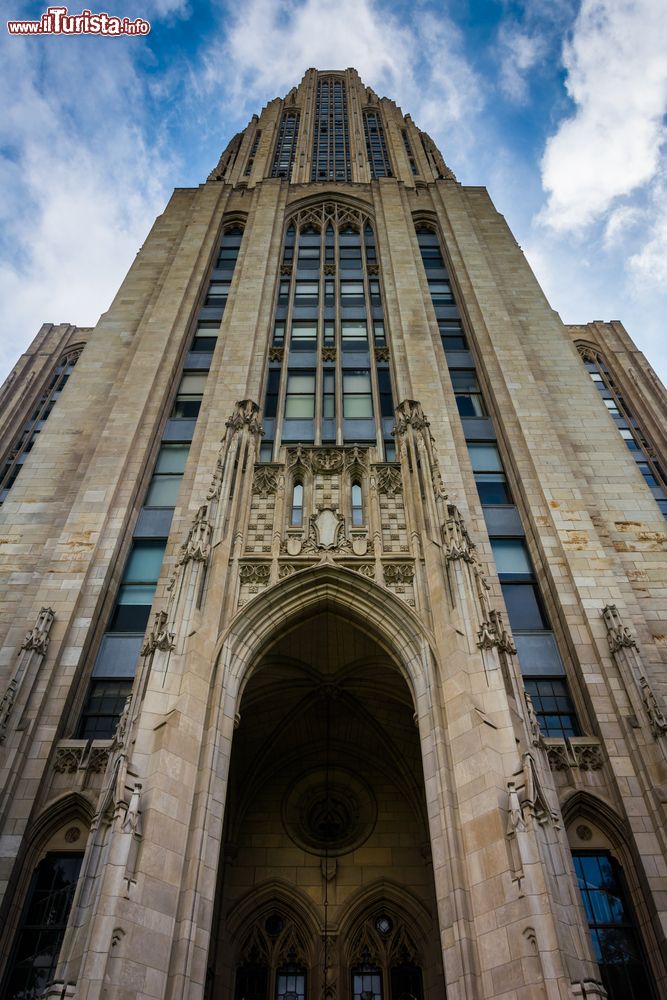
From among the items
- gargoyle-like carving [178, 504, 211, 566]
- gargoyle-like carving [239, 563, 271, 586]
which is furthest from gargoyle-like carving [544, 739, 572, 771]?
gargoyle-like carving [178, 504, 211, 566]

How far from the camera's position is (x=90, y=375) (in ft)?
88.3

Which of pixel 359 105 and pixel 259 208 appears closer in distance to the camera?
pixel 259 208

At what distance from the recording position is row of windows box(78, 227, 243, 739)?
17.3m

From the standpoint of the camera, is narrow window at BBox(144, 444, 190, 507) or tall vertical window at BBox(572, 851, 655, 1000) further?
narrow window at BBox(144, 444, 190, 507)

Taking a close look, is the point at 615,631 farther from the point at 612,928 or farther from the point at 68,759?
the point at 68,759

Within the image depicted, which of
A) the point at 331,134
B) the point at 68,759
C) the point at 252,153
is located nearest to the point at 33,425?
the point at 252,153

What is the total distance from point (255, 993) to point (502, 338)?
22.8m

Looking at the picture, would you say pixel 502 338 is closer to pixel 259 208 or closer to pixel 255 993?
pixel 259 208

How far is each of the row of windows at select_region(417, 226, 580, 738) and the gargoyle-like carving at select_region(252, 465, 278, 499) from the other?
677cm

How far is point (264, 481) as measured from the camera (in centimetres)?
2042

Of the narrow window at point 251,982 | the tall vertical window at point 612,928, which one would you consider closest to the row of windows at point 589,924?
the tall vertical window at point 612,928

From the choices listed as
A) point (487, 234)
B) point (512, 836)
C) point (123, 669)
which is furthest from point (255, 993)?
point (487, 234)

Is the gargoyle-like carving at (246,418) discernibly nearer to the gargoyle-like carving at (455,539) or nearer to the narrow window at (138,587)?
the narrow window at (138,587)

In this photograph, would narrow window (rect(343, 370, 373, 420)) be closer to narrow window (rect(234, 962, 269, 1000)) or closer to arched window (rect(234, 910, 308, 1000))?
arched window (rect(234, 910, 308, 1000))
